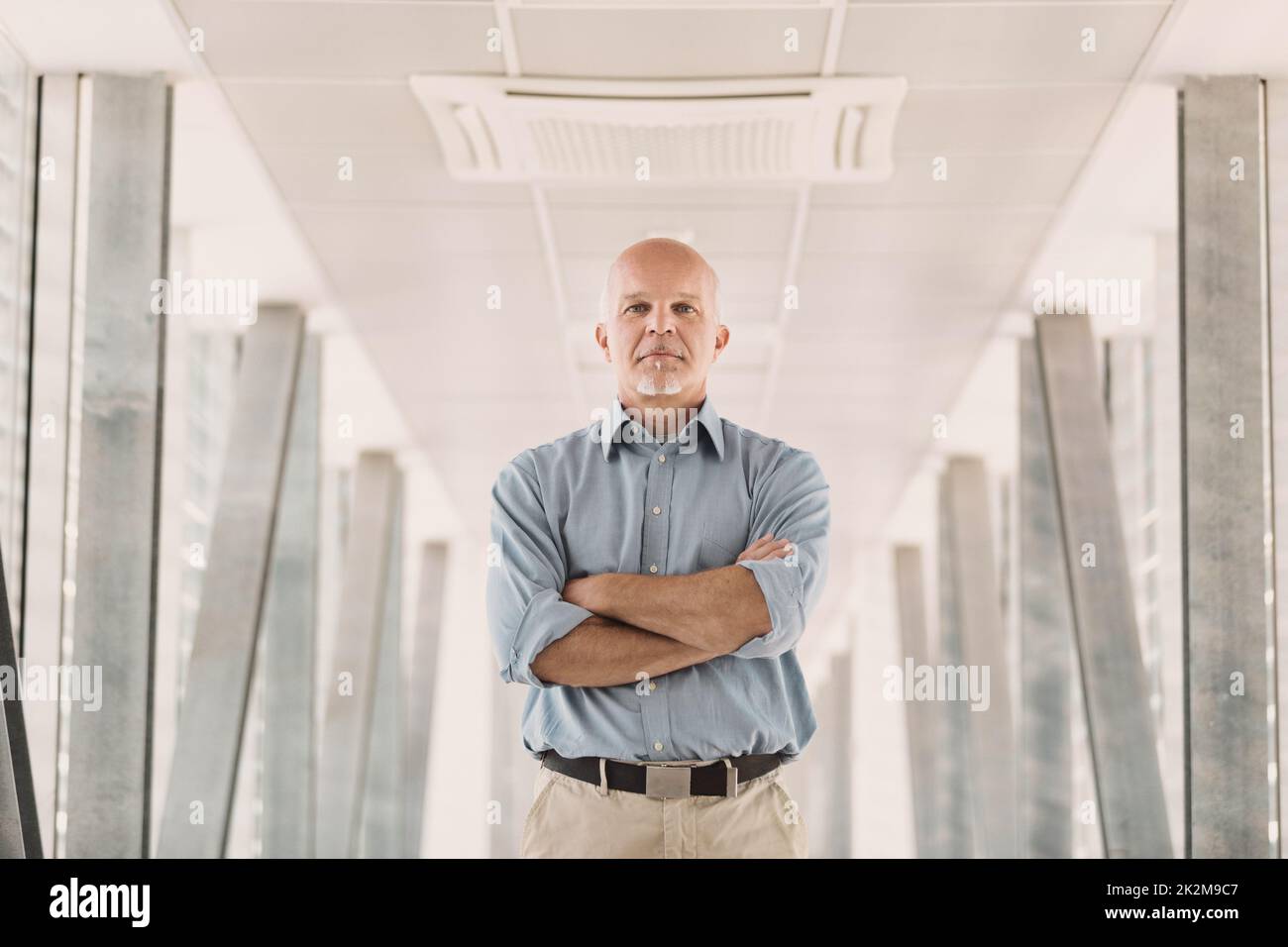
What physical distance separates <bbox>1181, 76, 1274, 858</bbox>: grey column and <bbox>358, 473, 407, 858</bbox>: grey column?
958 cm

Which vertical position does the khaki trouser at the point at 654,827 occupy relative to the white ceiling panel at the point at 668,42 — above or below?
below

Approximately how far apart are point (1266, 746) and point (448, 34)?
12.4 ft

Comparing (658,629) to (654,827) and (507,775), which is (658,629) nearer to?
(654,827)

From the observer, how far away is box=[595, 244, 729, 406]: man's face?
8.77 ft

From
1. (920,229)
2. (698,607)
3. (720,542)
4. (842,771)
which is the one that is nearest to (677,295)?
(720,542)

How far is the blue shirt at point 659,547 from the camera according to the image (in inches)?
101

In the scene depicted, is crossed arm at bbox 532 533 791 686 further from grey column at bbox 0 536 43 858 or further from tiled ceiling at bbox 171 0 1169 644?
tiled ceiling at bbox 171 0 1169 644

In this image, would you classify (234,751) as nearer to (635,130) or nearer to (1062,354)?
(635,130)

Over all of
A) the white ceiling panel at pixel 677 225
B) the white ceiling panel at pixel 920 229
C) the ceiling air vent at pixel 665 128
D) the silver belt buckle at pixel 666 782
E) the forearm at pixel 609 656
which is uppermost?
the white ceiling panel at pixel 677 225

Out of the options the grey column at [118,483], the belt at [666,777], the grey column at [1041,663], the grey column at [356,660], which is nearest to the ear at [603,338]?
the belt at [666,777]

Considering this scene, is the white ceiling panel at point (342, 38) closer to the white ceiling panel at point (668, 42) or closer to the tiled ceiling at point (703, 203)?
the tiled ceiling at point (703, 203)

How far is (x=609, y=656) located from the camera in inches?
100

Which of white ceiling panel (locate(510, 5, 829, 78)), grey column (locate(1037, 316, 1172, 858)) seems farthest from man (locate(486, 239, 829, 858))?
grey column (locate(1037, 316, 1172, 858))

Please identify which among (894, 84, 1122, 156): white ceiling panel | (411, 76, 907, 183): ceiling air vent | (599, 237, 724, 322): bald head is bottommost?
(599, 237, 724, 322): bald head
